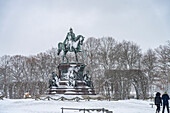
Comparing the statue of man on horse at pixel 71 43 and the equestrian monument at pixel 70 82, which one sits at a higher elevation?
the statue of man on horse at pixel 71 43

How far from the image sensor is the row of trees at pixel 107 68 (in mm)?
40219

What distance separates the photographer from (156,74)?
39438 millimetres

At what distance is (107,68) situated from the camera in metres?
42.3

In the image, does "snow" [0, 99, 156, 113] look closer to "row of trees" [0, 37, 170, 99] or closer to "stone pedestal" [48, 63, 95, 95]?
Result: "stone pedestal" [48, 63, 95, 95]

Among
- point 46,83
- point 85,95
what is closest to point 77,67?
point 85,95

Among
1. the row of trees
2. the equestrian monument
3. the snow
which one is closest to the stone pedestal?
the equestrian monument

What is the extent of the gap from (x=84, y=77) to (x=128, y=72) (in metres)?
15.2

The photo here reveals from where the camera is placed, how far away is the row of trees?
40.2m

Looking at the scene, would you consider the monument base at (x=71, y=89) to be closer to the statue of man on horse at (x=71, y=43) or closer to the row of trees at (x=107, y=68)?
the statue of man on horse at (x=71, y=43)

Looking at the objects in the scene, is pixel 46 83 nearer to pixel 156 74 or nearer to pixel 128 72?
pixel 128 72

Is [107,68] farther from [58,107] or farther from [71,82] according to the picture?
[58,107]

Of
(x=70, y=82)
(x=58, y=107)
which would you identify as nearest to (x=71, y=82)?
(x=70, y=82)

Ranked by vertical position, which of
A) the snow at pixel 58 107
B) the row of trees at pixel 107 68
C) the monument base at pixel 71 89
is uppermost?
the row of trees at pixel 107 68

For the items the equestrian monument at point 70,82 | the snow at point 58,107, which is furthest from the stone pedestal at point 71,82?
the snow at point 58,107
